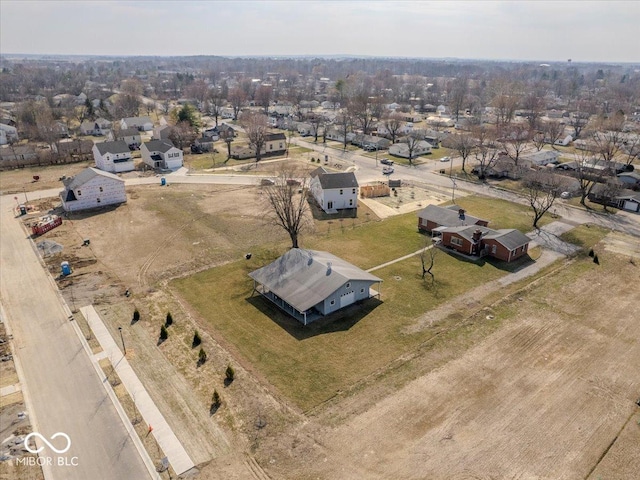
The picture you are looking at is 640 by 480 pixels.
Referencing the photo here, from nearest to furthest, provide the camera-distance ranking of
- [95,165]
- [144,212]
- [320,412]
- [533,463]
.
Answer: [533,463], [320,412], [144,212], [95,165]

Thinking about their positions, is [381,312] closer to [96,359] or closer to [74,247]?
[96,359]

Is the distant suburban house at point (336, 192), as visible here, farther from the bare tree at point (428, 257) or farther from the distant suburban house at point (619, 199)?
the distant suburban house at point (619, 199)

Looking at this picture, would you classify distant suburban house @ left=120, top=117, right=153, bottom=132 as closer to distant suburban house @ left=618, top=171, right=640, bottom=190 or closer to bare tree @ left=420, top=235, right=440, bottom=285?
bare tree @ left=420, top=235, right=440, bottom=285

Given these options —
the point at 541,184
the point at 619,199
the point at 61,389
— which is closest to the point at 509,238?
the point at 541,184

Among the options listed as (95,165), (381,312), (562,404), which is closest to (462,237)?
(381,312)

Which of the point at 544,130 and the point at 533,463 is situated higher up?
the point at 544,130

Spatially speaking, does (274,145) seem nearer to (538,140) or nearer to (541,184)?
(541,184)

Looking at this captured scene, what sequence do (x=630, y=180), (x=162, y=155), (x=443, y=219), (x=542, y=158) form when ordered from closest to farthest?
(x=443, y=219) → (x=630, y=180) → (x=162, y=155) → (x=542, y=158)
